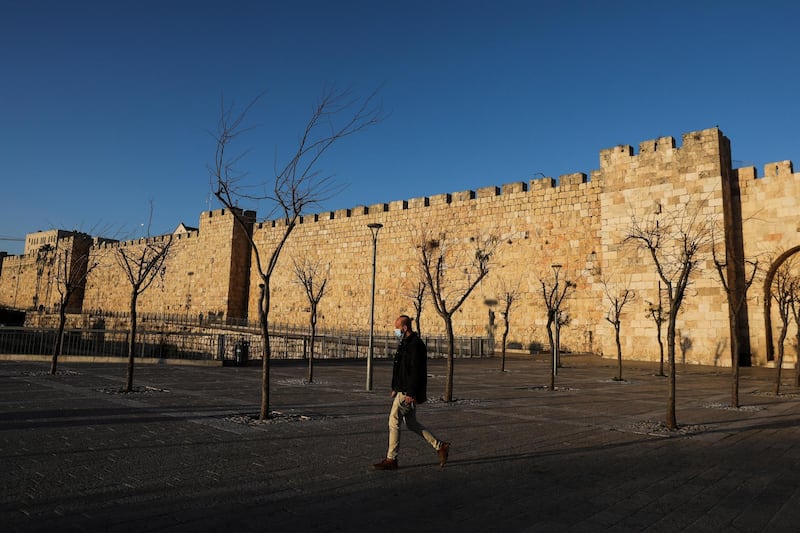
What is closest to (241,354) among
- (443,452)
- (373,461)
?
(373,461)

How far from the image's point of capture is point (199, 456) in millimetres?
4793

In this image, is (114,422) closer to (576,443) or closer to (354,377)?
(576,443)

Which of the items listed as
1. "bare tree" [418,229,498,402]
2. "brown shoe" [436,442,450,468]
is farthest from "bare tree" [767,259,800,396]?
"bare tree" [418,229,498,402]

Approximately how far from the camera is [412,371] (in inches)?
186

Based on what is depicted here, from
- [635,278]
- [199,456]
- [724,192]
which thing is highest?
[724,192]

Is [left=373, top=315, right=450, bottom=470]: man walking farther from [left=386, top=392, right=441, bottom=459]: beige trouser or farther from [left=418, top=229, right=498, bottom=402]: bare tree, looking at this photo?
[left=418, top=229, right=498, bottom=402]: bare tree

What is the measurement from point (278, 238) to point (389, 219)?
8.80 meters

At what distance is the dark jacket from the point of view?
471 centimetres

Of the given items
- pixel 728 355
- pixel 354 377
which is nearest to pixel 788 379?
pixel 728 355

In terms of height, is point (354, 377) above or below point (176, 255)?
below

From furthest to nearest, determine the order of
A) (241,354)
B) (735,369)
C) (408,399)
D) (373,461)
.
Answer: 1. (241,354)
2. (735,369)
3. (373,461)
4. (408,399)

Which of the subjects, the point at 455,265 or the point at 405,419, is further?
the point at 455,265

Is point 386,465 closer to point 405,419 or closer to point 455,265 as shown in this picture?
point 405,419

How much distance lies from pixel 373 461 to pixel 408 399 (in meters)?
0.70
